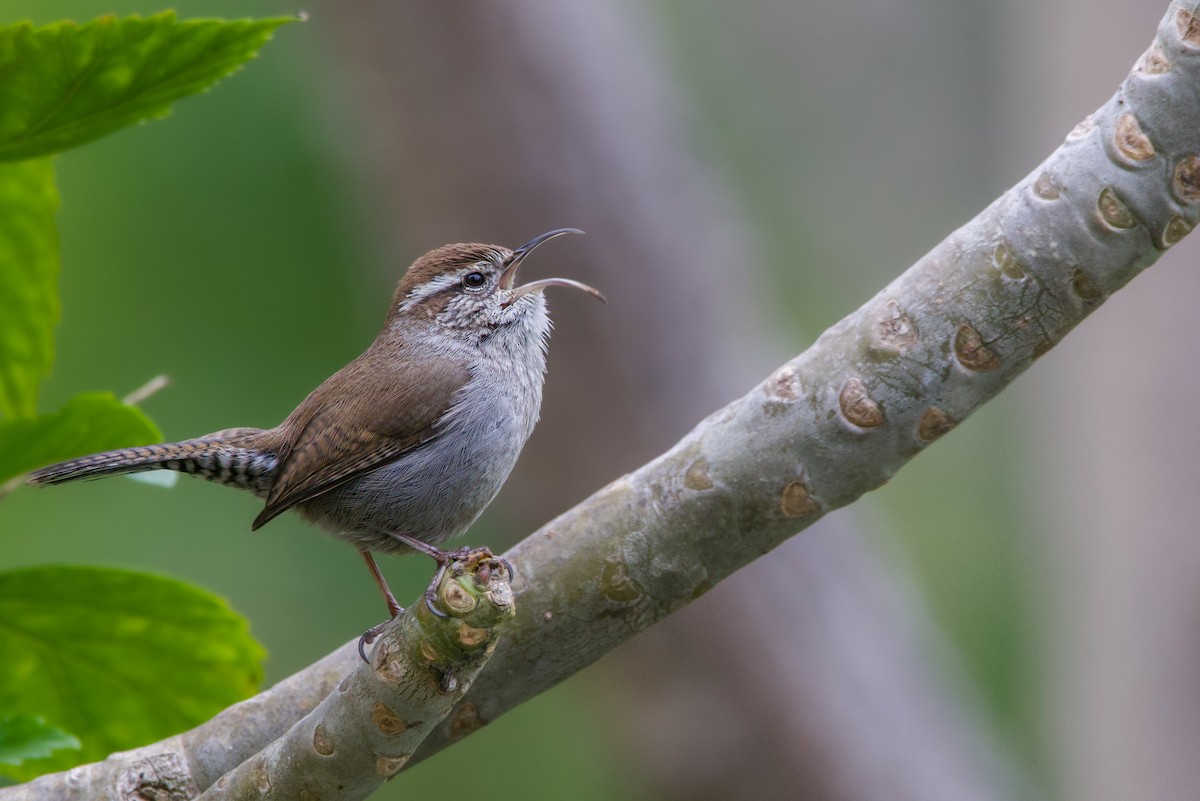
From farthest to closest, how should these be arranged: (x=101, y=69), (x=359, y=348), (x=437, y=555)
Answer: (x=359, y=348) → (x=437, y=555) → (x=101, y=69)

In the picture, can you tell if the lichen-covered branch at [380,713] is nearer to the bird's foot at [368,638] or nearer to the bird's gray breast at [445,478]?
the bird's foot at [368,638]

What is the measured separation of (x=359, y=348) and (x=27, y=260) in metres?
6.05

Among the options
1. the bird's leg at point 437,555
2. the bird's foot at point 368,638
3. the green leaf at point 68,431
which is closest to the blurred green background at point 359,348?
the bird's leg at point 437,555

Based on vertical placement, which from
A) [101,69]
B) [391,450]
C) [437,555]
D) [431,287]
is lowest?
[437,555]

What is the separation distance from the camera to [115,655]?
267cm

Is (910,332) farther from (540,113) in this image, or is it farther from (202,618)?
(540,113)

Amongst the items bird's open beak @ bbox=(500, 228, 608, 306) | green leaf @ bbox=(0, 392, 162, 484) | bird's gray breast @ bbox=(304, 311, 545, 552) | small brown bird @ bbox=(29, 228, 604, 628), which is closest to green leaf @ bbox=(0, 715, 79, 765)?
green leaf @ bbox=(0, 392, 162, 484)

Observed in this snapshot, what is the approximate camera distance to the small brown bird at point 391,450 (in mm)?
3357

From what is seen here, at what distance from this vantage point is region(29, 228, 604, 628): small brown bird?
3.36 meters

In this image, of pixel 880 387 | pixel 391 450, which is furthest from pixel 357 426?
pixel 880 387

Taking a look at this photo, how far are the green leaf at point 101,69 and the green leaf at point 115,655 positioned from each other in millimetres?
871

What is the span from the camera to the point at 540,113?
21.8ft

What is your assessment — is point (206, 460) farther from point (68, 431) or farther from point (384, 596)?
point (68, 431)

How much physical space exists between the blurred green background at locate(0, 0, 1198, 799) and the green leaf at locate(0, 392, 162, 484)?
4174mm
